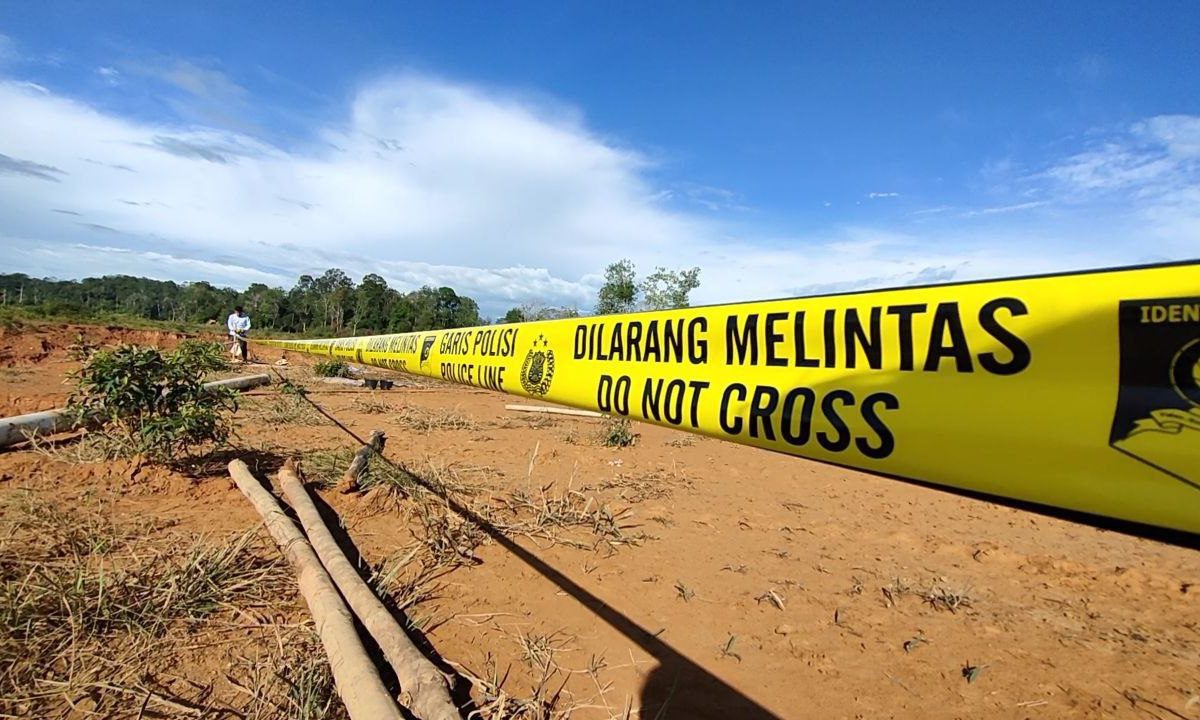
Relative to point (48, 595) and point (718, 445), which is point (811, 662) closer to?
point (48, 595)

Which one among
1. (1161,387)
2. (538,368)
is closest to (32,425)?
(538,368)

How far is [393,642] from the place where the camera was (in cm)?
220

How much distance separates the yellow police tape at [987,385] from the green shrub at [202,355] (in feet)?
16.1

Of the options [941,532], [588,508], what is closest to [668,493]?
[588,508]

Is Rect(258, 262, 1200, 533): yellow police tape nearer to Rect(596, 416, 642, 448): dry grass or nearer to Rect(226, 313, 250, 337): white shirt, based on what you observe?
Rect(596, 416, 642, 448): dry grass

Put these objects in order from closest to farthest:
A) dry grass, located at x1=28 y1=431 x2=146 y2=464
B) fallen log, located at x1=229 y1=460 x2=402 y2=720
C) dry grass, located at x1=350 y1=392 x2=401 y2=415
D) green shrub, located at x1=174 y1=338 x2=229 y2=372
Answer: fallen log, located at x1=229 y1=460 x2=402 y2=720 → dry grass, located at x1=28 y1=431 x2=146 y2=464 → green shrub, located at x1=174 y1=338 x2=229 y2=372 → dry grass, located at x1=350 y1=392 x2=401 y2=415

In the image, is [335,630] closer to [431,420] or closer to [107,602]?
[107,602]

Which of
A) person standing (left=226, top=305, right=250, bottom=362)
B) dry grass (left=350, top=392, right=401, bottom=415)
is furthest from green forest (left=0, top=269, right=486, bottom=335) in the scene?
dry grass (left=350, top=392, right=401, bottom=415)

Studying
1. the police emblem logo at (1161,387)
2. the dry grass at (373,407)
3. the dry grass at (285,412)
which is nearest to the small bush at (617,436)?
the dry grass at (373,407)

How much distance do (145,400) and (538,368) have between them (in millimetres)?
3860

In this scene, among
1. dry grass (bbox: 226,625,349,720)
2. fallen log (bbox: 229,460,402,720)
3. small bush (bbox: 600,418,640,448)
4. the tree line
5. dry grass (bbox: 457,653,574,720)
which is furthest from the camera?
the tree line

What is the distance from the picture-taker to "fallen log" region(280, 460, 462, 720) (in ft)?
6.17

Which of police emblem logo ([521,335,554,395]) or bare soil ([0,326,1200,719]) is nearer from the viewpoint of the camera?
bare soil ([0,326,1200,719])

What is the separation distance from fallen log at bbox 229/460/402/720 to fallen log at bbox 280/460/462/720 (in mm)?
59
